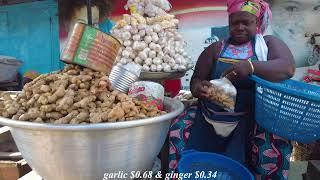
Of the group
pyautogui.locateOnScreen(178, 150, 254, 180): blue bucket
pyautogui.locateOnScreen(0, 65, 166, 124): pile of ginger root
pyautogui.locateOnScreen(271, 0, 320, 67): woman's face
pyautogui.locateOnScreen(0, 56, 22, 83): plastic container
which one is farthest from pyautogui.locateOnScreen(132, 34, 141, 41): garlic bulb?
pyautogui.locateOnScreen(0, 56, 22, 83): plastic container

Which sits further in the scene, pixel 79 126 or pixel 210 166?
pixel 210 166

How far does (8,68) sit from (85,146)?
5114mm

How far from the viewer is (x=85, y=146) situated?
151 cm

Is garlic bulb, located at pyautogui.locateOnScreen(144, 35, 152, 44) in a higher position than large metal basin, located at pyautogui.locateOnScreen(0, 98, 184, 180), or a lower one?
higher

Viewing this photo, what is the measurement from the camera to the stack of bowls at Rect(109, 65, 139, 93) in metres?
2.04

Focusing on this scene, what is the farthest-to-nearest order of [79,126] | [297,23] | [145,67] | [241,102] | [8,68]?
[8,68], [297,23], [145,67], [241,102], [79,126]

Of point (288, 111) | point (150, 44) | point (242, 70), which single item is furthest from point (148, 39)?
point (288, 111)

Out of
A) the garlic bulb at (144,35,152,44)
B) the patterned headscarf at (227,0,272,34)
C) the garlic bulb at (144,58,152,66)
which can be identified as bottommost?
the garlic bulb at (144,58,152,66)

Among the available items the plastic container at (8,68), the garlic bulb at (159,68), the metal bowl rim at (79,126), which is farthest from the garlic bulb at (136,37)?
the plastic container at (8,68)

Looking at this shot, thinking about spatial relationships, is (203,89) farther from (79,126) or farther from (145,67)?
(79,126)

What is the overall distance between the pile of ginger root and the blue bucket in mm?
353

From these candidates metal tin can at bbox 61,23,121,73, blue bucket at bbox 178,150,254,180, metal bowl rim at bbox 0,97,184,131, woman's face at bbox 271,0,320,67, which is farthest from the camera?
woman's face at bbox 271,0,320,67

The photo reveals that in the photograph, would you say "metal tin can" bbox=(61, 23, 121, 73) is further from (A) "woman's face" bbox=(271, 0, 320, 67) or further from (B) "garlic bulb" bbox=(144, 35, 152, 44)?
(A) "woman's face" bbox=(271, 0, 320, 67)

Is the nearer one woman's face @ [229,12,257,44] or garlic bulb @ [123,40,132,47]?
woman's face @ [229,12,257,44]
